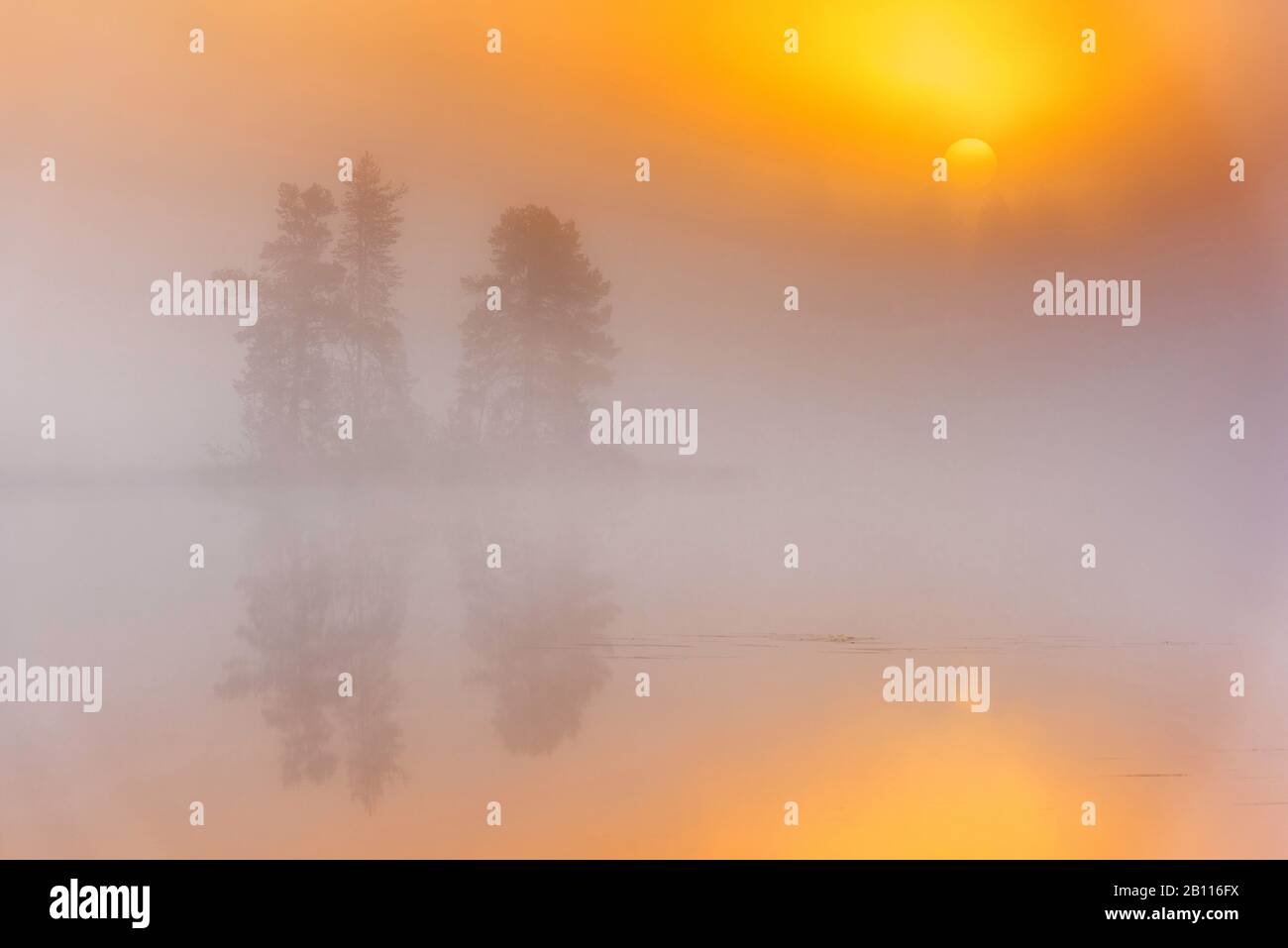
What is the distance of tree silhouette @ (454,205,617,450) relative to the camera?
4492 mm

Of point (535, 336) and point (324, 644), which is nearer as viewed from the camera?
point (324, 644)

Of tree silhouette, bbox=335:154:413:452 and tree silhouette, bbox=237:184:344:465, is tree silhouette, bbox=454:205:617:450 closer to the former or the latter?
tree silhouette, bbox=335:154:413:452

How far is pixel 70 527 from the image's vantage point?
440 centimetres

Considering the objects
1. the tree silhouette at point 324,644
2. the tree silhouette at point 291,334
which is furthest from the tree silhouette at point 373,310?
the tree silhouette at point 324,644

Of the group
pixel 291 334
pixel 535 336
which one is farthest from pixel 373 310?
pixel 535 336

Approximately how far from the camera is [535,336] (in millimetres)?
4547

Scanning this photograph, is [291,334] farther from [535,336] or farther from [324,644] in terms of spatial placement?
[324,644]

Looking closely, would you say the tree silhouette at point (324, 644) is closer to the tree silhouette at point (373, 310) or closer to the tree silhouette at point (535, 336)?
the tree silhouette at point (373, 310)

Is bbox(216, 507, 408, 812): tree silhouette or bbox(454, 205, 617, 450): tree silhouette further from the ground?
bbox(454, 205, 617, 450): tree silhouette


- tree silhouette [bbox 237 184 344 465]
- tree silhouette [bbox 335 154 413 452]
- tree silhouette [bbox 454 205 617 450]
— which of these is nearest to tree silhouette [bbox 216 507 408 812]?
tree silhouette [bbox 237 184 344 465]

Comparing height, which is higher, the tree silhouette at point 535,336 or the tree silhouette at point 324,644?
the tree silhouette at point 535,336

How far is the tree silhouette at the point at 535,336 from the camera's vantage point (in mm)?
4492

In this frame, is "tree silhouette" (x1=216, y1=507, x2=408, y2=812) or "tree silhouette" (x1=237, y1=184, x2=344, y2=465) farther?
"tree silhouette" (x1=237, y1=184, x2=344, y2=465)
